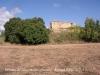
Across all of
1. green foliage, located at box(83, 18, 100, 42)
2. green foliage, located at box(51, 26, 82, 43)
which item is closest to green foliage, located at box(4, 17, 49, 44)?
green foliage, located at box(51, 26, 82, 43)

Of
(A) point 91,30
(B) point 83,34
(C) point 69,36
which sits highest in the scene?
(A) point 91,30

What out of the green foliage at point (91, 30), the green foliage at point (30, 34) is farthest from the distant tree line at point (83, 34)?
the green foliage at point (30, 34)

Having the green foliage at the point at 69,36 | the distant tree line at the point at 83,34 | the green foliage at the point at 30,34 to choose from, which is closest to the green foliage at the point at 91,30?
the distant tree line at the point at 83,34

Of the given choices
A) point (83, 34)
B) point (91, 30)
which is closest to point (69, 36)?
point (83, 34)

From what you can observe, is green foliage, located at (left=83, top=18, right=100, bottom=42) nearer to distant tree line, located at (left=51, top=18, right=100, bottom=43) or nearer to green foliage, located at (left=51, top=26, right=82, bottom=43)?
distant tree line, located at (left=51, top=18, right=100, bottom=43)

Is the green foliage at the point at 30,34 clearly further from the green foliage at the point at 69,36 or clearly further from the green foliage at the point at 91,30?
the green foliage at the point at 91,30

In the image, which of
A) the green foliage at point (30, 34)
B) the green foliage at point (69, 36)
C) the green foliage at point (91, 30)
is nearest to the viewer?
the green foliage at point (30, 34)

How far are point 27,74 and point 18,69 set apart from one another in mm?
904

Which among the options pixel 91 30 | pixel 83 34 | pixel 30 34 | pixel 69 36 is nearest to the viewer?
pixel 30 34

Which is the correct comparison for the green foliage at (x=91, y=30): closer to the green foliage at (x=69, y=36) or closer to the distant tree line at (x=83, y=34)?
the distant tree line at (x=83, y=34)

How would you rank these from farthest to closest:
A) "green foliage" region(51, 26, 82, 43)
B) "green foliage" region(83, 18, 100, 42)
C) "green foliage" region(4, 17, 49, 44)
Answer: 1. "green foliage" region(51, 26, 82, 43)
2. "green foliage" region(83, 18, 100, 42)
3. "green foliage" region(4, 17, 49, 44)

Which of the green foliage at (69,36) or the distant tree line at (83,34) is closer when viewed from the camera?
the distant tree line at (83,34)

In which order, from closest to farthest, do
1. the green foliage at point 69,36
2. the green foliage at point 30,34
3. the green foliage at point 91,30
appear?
the green foliage at point 30,34 < the green foliage at point 91,30 < the green foliage at point 69,36

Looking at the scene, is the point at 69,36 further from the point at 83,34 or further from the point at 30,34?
the point at 30,34
